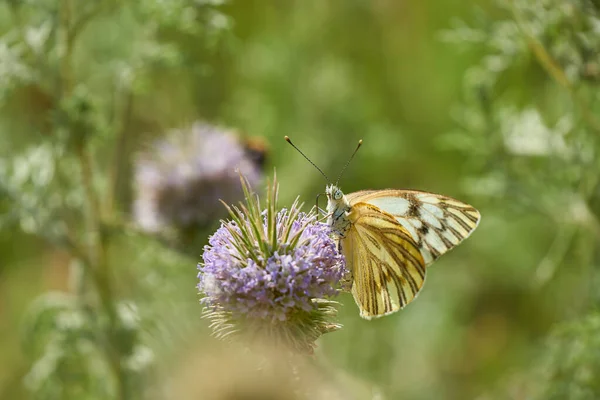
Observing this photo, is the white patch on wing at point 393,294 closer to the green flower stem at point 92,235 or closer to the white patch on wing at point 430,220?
the white patch on wing at point 430,220

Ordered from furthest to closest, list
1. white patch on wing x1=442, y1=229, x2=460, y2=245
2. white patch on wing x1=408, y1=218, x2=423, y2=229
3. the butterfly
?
white patch on wing x1=408, y1=218, x2=423, y2=229, white patch on wing x1=442, y1=229, x2=460, y2=245, the butterfly

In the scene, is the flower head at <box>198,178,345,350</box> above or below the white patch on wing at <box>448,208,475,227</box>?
below

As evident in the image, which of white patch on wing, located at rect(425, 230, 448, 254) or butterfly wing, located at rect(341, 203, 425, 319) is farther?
white patch on wing, located at rect(425, 230, 448, 254)

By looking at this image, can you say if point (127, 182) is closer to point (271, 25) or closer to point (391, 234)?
point (271, 25)

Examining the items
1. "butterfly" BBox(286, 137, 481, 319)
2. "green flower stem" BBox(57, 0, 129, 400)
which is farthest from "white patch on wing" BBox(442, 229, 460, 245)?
"green flower stem" BBox(57, 0, 129, 400)

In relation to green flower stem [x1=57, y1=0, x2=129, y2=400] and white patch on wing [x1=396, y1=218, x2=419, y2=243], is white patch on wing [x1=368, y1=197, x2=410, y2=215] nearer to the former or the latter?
white patch on wing [x1=396, y1=218, x2=419, y2=243]

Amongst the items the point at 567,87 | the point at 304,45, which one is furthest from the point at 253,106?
the point at 567,87

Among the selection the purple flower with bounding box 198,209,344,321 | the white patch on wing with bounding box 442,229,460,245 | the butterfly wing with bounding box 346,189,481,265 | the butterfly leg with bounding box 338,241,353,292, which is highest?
the butterfly wing with bounding box 346,189,481,265
